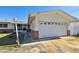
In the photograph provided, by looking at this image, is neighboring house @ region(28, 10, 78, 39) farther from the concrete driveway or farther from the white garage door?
the concrete driveway

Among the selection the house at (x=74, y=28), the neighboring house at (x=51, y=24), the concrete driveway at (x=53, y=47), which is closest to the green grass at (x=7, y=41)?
the concrete driveway at (x=53, y=47)

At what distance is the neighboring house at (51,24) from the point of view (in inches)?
207

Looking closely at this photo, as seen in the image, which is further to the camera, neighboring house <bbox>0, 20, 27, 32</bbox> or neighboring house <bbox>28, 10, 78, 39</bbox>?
neighboring house <bbox>28, 10, 78, 39</bbox>

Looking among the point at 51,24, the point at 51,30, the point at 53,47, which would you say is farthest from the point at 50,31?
the point at 53,47

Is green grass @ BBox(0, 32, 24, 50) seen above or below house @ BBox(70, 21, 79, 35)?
below

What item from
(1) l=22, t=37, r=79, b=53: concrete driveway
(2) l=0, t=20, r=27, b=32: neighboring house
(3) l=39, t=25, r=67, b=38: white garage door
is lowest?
(1) l=22, t=37, r=79, b=53: concrete driveway

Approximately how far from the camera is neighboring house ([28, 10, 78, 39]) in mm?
5266

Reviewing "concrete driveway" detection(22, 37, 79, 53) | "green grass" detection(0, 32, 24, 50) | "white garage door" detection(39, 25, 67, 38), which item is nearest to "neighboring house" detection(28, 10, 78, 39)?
"white garage door" detection(39, 25, 67, 38)

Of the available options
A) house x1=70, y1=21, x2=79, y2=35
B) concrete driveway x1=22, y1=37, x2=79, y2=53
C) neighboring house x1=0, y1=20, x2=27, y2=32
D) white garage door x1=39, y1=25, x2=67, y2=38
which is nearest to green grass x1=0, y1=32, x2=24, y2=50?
neighboring house x1=0, y1=20, x2=27, y2=32

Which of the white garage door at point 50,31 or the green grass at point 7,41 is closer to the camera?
the green grass at point 7,41

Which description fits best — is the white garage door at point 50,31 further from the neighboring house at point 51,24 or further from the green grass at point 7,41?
the green grass at point 7,41
